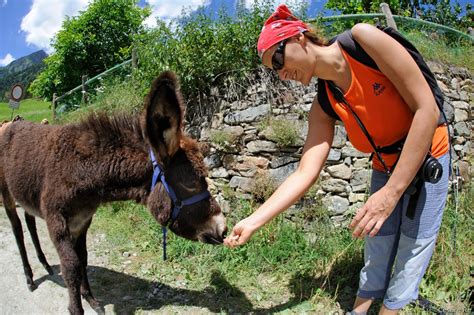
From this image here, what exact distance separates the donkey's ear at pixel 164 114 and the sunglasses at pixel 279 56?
668 mm

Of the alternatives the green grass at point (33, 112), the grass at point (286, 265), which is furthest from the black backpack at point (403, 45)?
the green grass at point (33, 112)

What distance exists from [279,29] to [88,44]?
18.6m

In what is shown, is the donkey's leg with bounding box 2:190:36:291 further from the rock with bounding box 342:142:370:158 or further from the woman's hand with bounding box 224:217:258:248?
the rock with bounding box 342:142:370:158

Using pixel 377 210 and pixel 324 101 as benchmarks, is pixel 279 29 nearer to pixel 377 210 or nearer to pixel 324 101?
pixel 324 101

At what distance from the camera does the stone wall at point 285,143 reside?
4.28 m

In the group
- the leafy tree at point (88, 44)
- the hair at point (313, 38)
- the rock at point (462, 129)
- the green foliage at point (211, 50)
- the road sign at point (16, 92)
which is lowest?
the rock at point (462, 129)

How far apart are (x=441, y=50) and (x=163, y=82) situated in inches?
198

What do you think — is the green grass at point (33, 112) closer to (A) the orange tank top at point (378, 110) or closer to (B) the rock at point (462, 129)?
(B) the rock at point (462, 129)

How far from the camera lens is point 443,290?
3236mm

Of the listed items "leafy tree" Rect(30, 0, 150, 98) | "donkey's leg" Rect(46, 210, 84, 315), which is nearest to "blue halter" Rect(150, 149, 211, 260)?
"donkey's leg" Rect(46, 210, 84, 315)

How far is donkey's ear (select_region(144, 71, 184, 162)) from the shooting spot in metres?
2.31

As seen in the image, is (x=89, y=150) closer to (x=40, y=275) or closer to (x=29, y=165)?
(x=29, y=165)

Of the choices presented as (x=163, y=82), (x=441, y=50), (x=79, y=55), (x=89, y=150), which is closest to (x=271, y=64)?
(x=163, y=82)

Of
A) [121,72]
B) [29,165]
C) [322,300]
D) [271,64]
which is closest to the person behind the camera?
[271,64]
